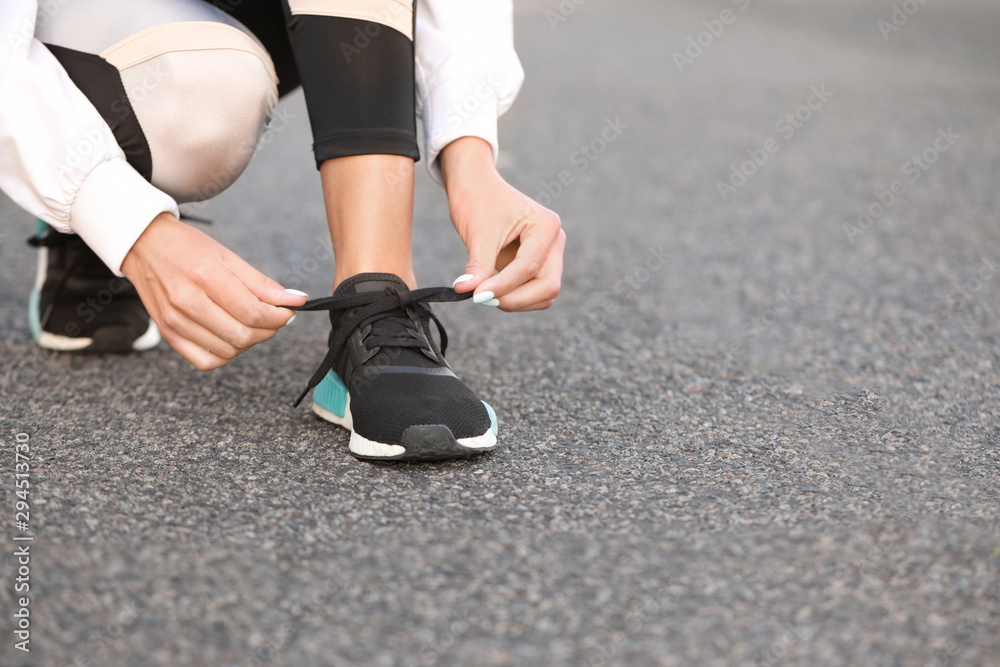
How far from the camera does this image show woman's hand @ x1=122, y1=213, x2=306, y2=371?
99 cm

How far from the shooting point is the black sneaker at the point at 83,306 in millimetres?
1434

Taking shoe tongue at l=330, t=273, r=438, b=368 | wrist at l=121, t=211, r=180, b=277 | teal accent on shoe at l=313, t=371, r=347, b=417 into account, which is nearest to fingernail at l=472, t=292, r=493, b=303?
shoe tongue at l=330, t=273, r=438, b=368

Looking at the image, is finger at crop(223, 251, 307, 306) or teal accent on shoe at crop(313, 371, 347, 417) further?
teal accent on shoe at crop(313, 371, 347, 417)

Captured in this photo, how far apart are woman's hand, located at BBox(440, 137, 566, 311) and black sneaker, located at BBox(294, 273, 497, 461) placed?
43 millimetres

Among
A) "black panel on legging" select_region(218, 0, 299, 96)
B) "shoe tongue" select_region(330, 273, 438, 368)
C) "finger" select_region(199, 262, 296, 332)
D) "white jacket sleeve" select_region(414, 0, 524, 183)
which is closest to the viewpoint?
"finger" select_region(199, 262, 296, 332)

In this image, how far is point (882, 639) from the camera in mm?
750

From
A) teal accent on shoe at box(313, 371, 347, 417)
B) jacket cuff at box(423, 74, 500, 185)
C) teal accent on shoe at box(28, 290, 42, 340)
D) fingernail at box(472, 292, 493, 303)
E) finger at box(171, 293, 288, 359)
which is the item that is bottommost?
teal accent on shoe at box(28, 290, 42, 340)

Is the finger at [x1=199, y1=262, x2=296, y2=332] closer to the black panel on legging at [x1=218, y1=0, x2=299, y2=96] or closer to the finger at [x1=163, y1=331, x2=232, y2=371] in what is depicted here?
the finger at [x1=163, y1=331, x2=232, y2=371]

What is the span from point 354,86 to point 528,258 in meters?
0.31

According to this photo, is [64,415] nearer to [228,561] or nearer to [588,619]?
[228,561]

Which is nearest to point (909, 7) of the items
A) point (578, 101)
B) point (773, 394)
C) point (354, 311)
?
point (578, 101)

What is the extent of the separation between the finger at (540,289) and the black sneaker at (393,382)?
0.06 m

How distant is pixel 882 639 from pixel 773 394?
63 cm

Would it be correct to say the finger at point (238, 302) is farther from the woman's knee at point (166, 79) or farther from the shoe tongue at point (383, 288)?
the woman's knee at point (166, 79)
